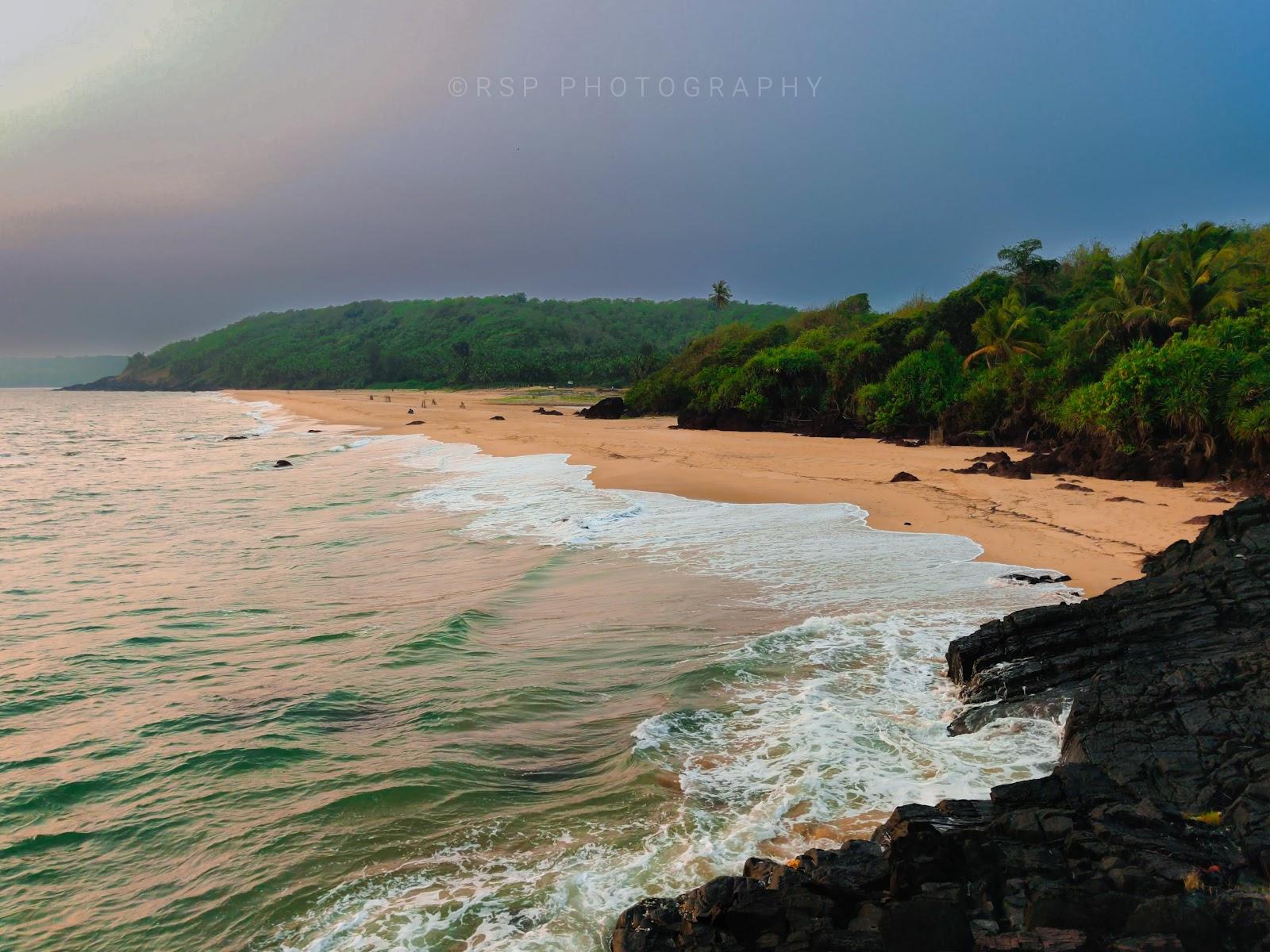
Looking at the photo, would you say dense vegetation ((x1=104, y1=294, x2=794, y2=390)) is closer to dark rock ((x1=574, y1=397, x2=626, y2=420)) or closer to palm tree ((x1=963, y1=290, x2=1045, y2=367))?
dark rock ((x1=574, y1=397, x2=626, y2=420))

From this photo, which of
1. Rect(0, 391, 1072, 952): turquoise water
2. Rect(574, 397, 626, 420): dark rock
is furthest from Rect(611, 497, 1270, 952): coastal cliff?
Rect(574, 397, 626, 420): dark rock

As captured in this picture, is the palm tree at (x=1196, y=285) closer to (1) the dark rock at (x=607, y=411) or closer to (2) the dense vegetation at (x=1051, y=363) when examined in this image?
(2) the dense vegetation at (x=1051, y=363)

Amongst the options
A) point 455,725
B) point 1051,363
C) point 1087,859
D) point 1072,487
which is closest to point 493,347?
point 1051,363

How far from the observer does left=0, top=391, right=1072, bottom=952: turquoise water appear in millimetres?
4938

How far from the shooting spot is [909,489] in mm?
18719

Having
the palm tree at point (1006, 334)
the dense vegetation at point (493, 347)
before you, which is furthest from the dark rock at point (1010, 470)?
the dense vegetation at point (493, 347)

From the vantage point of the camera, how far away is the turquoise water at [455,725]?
494 centimetres

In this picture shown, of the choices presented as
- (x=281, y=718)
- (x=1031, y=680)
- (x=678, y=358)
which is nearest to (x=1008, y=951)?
(x=1031, y=680)

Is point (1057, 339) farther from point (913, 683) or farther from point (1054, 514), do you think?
point (913, 683)

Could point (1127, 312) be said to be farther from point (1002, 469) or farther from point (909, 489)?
point (909, 489)

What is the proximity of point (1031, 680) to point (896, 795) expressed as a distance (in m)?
2.25

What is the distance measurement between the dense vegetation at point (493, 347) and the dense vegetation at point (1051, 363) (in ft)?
177

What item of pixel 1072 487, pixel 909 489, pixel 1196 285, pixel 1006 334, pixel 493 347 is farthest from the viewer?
pixel 493 347

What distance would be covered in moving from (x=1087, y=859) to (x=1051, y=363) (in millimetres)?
25862
